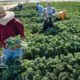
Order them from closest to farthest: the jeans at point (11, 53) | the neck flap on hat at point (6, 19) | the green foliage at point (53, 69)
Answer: the green foliage at point (53, 69)
the jeans at point (11, 53)
the neck flap on hat at point (6, 19)

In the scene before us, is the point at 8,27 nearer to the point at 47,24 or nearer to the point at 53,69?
the point at 53,69

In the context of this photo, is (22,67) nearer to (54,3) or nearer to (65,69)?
(65,69)

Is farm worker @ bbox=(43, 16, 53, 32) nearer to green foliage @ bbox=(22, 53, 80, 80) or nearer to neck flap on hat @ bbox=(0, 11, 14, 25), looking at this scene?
neck flap on hat @ bbox=(0, 11, 14, 25)

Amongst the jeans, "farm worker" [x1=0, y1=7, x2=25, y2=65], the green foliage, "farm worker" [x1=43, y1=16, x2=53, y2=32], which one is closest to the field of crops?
the green foliage

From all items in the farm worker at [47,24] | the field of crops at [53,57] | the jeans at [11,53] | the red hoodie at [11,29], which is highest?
the red hoodie at [11,29]

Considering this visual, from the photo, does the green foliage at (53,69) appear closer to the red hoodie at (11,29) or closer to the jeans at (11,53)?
the jeans at (11,53)

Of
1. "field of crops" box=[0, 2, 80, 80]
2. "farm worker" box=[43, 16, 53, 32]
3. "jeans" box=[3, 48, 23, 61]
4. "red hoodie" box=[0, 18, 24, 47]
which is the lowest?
"farm worker" box=[43, 16, 53, 32]

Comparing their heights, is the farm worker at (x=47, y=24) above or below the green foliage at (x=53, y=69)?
below

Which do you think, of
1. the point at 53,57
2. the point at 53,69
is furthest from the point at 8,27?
the point at 53,69

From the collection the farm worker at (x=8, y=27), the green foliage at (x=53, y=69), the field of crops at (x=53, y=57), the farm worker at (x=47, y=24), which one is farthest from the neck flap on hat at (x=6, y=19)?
the farm worker at (x=47, y=24)

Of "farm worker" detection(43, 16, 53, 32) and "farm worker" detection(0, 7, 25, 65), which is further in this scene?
"farm worker" detection(43, 16, 53, 32)

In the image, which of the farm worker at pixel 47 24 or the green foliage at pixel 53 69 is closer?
the green foliage at pixel 53 69

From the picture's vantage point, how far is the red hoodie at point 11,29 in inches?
267

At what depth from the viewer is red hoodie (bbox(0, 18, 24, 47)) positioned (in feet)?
22.2
